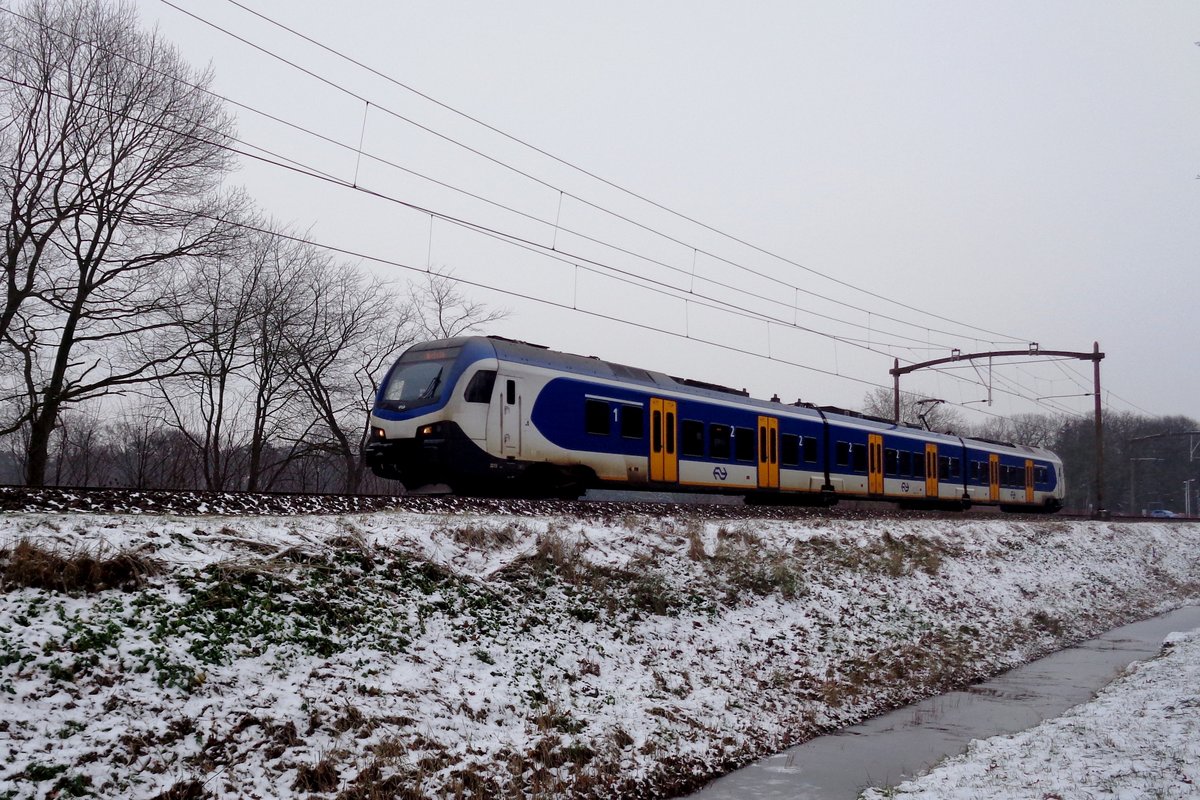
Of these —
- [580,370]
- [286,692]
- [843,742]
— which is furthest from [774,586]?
[286,692]

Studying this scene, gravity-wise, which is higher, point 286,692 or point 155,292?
point 155,292

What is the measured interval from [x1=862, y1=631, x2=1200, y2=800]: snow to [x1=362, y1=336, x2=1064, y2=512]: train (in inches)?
373

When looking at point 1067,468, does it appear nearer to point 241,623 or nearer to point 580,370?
point 580,370

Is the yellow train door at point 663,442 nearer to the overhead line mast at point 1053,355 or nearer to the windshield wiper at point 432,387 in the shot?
the windshield wiper at point 432,387

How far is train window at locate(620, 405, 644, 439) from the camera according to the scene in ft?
65.3

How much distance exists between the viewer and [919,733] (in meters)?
12.2

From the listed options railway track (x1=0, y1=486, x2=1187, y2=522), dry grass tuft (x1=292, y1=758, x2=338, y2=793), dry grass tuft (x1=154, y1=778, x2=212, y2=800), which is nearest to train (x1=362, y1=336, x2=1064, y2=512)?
railway track (x1=0, y1=486, x2=1187, y2=522)

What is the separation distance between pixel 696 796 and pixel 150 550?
19.9 feet

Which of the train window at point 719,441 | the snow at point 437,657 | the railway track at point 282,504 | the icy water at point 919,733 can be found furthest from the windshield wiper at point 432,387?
the icy water at point 919,733

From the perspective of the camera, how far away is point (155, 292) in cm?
2244

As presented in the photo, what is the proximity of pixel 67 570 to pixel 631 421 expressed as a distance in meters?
13.4

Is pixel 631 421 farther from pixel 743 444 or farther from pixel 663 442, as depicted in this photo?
pixel 743 444

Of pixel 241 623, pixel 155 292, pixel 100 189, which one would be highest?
pixel 100 189

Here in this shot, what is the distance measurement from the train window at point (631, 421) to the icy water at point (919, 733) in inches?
330
